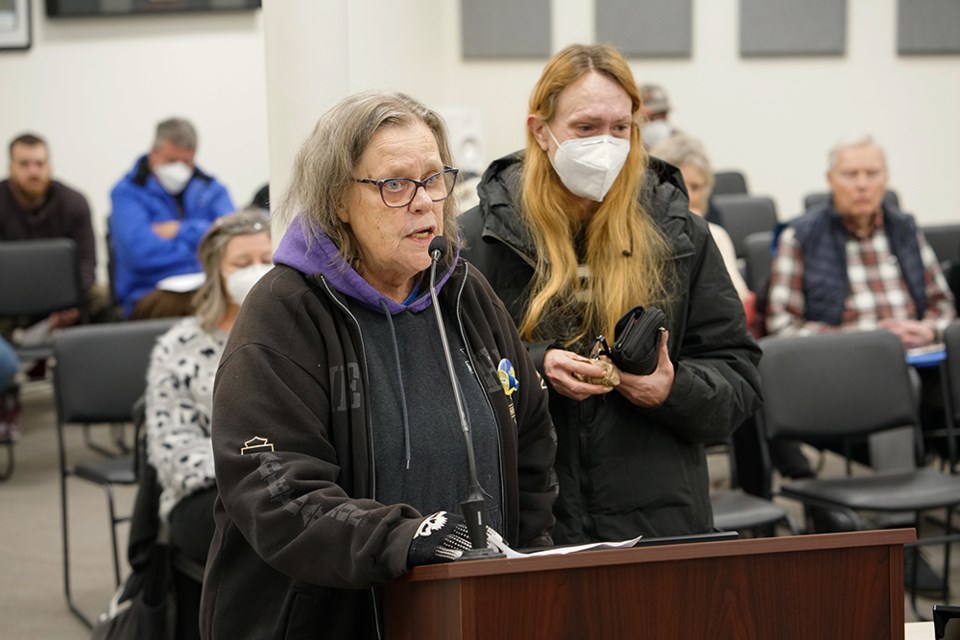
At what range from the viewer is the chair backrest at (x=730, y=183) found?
7.97 metres

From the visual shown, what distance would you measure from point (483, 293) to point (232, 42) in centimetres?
681

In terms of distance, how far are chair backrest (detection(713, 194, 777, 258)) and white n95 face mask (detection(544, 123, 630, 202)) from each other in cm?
474

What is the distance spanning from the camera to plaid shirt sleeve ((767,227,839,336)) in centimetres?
461

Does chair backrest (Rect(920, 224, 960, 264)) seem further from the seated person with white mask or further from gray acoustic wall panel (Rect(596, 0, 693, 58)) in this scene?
the seated person with white mask

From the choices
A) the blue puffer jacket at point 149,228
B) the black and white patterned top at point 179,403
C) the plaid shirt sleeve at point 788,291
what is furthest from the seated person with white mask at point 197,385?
the blue puffer jacket at point 149,228

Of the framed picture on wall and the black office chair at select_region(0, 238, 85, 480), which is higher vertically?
the framed picture on wall

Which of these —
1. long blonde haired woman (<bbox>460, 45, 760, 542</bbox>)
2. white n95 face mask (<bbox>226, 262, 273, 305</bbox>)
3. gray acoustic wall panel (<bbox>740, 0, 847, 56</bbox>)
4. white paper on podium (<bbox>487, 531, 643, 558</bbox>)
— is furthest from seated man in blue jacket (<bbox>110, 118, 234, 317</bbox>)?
white paper on podium (<bbox>487, 531, 643, 558</bbox>)

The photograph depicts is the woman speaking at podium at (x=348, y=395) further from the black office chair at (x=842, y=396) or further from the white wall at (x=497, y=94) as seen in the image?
the white wall at (x=497, y=94)

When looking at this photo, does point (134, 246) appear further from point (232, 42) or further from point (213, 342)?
point (213, 342)

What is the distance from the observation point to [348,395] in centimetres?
169

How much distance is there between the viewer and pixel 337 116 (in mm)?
1755

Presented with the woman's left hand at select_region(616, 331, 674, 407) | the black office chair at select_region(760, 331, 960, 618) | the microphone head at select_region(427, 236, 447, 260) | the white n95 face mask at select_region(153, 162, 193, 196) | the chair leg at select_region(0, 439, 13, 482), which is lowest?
the chair leg at select_region(0, 439, 13, 482)

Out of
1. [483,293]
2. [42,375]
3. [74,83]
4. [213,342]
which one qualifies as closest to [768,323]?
[213,342]

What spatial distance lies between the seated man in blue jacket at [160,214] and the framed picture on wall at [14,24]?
246 cm
